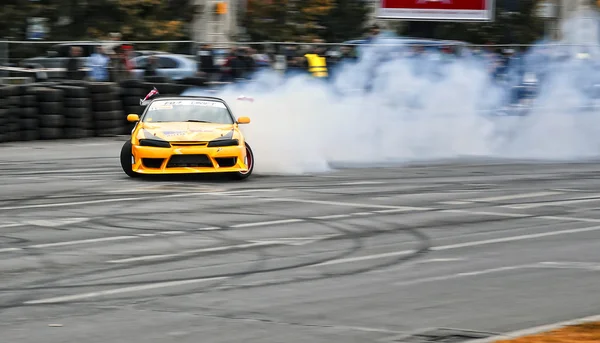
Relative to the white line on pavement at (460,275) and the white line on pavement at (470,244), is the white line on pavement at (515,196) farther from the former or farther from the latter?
the white line on pavement at (460,275)

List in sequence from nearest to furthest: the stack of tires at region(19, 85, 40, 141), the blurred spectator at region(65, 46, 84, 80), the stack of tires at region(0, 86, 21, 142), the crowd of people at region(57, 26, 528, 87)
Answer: the stack of tires at region(0, 86, 21, 142) < the stack of tires at region(19, 85, 40, 141) < the blurred spectator at region(65, 46, 84, 80) < the crowd of people at region(57, 26, 528, 87)

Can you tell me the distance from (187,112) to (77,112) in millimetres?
6060

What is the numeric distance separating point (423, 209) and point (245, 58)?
11.8m

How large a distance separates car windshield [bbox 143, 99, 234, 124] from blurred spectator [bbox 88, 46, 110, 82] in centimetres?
668

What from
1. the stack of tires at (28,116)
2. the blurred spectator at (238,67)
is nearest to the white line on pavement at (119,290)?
the stack of tires at (28,116)

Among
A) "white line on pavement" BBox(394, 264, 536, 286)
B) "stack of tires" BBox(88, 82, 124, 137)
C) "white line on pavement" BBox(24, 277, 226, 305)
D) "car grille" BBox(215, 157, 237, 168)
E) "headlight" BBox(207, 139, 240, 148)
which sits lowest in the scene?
"stack of tires" BBox(88, 82, 124, 137)

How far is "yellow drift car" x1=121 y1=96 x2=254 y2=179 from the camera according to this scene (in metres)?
14.6

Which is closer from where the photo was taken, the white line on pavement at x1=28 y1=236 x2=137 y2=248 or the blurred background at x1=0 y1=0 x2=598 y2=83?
the white line on pavement at x1=28 y1=236 x2=137 y2=248

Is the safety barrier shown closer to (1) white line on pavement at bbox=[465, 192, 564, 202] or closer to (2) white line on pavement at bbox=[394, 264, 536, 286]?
(1) white line on pavement at bbox=[465, 192, 564, 202]

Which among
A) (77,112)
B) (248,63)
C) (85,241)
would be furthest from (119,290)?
(248,63)

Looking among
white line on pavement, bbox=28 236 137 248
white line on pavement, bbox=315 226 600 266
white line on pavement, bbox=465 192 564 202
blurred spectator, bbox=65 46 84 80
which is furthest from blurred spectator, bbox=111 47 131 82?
white line on pavement, bbox=315 226 600 266

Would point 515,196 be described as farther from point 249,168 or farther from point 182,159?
point 182,159

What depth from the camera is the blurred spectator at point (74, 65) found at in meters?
22.2

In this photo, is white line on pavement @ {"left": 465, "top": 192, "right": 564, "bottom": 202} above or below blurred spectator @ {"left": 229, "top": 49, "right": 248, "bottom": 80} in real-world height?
below
